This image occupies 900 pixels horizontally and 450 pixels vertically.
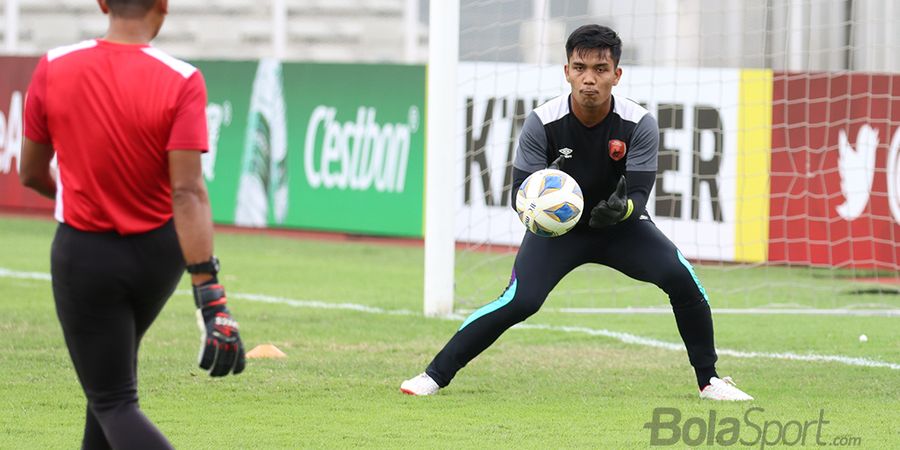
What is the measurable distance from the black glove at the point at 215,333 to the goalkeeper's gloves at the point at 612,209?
8.64 feet

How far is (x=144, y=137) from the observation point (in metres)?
4.49

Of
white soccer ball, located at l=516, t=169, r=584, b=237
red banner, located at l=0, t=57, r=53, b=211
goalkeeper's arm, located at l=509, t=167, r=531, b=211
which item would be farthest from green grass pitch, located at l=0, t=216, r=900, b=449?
red banner, located at l=0, t=57, r=53, b=211

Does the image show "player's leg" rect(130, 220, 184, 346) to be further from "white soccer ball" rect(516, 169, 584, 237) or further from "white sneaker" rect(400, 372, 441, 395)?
"white sneaker" rect(400, 372, 441, 395)

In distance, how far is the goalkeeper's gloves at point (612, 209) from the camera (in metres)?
6.79

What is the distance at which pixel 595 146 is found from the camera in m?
7.13

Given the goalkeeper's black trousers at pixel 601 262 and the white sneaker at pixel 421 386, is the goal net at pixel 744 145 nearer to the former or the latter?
the white sneaker at pixel 421 386

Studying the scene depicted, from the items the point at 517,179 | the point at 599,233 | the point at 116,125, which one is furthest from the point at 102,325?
the point at 599,233

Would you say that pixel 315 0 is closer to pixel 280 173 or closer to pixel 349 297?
pixel 280 173

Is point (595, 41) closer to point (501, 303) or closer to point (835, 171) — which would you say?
point (501, 303)

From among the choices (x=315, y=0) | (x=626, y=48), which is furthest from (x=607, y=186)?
(x=315, y=0)

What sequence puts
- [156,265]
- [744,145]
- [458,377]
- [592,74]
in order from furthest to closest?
[744,145], [458,377], [592,74], [156,265]

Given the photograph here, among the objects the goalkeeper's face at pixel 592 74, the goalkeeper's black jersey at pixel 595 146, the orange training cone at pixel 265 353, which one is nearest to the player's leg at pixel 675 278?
the goalkeeper's black jersey at pixel 595 146

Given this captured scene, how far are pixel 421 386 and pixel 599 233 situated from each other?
1132 mm

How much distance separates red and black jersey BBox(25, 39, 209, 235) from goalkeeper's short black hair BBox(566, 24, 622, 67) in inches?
107
